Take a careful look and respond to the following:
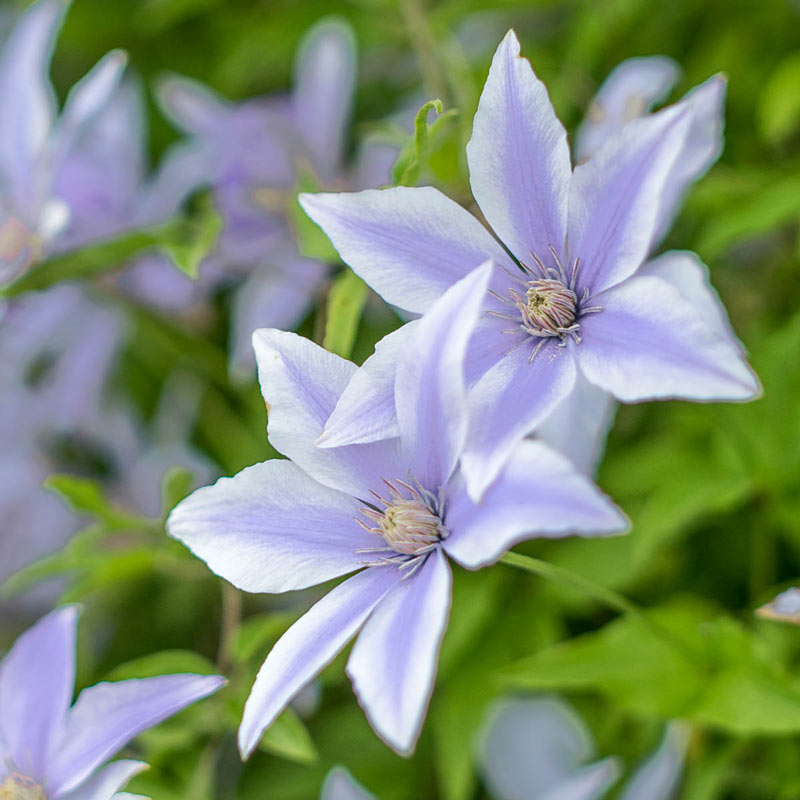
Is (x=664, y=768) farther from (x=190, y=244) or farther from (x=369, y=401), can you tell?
(x=190, y=244)

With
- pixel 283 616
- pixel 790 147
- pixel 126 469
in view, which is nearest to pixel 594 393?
pixel 283 616

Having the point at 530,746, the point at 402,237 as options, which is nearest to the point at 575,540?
the point at 530,746

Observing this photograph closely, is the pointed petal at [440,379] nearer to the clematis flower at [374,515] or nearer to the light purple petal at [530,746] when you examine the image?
the clematis flower at [374,515]

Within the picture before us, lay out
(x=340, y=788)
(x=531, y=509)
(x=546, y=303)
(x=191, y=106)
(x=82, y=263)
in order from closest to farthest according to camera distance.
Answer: (x=531, y=509)
(x=546, y=303)
(x=340, y=788)
(x=82, y=263)
(x=191, y=106)

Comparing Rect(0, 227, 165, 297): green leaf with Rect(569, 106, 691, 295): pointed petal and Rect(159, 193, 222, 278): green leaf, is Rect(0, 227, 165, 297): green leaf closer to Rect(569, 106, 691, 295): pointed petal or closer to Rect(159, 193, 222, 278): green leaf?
Rect(159, 193, 222, 278): green leaf

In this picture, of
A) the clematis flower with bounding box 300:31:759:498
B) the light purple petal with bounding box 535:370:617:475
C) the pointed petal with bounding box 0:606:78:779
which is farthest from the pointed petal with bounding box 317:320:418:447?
the pointed petal with bounding box 0:606:78:779
